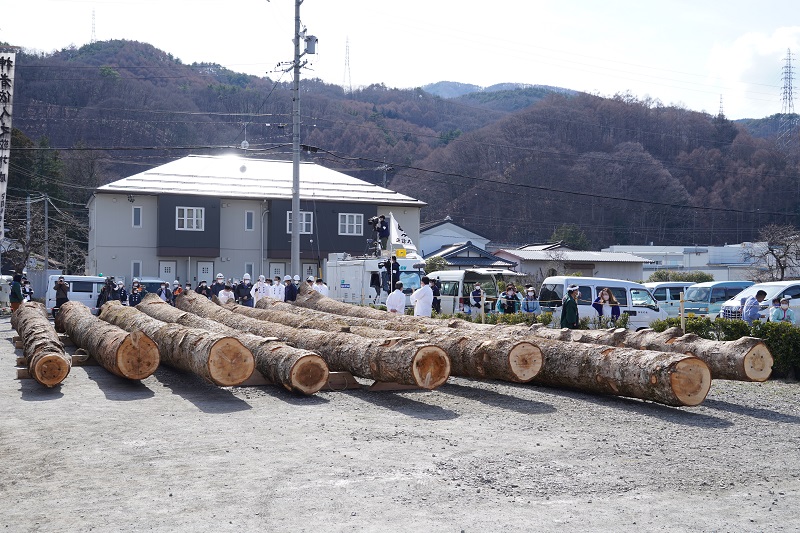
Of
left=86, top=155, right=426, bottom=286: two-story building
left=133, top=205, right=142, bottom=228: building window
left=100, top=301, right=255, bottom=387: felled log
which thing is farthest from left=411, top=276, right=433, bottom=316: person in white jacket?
left=133, top=205, right=142, bottom=228: building window

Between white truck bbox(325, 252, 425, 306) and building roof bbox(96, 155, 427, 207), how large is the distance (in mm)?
15401

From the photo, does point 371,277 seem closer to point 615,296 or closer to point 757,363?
point 615,296

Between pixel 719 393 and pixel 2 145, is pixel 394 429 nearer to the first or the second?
pixel 719 393

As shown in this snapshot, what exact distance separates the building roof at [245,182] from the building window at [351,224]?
3.09ft

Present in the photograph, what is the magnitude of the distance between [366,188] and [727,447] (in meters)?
43.3

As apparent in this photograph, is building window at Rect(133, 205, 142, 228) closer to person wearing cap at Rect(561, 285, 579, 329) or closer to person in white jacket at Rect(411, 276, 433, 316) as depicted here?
person in white jacket at Rect(411, 276, 433, 316)

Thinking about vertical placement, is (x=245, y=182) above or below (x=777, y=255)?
above

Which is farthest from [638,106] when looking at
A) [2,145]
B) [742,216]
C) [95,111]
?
[2,145]

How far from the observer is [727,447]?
8586 mm

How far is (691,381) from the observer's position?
34.4 feet

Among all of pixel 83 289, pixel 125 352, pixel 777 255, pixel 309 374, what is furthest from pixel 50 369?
pixel 777 255

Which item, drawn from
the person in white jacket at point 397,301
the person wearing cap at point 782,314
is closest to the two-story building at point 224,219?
the person in white jacket at point 397,301

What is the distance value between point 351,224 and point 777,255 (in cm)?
2345

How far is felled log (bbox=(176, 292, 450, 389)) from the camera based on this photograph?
11203 mm
